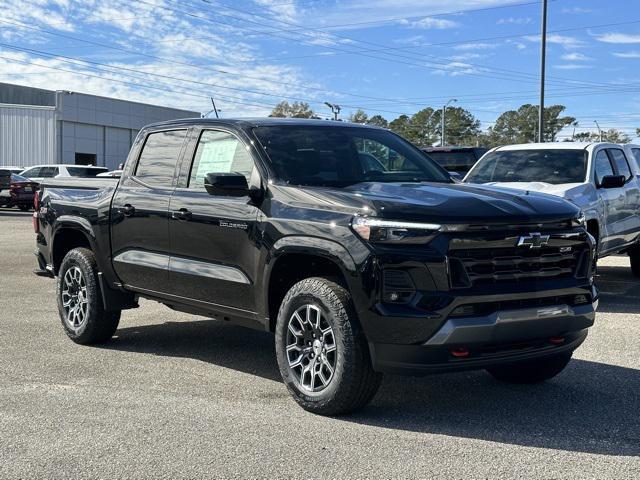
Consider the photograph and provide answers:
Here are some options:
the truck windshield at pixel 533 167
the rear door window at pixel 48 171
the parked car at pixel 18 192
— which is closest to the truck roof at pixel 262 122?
the truck windshield at pixel 533 167

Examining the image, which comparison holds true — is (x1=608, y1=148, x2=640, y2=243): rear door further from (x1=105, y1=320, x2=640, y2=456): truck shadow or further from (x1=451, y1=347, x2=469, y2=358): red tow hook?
(x1=451, y1=347, x2=469, y2=358): red tow hook

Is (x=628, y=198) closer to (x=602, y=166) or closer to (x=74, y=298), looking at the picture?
(x=602, y=166)

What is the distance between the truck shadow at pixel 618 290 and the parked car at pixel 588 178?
553 millimetres

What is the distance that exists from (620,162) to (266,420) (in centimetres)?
819

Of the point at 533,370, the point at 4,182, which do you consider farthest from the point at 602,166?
the point at 4,182

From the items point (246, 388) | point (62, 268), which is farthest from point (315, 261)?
point (62, 268)

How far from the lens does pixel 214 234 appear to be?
19.5ft

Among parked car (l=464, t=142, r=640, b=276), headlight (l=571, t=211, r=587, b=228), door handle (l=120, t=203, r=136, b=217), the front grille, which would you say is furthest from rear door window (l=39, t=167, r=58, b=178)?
the front grille

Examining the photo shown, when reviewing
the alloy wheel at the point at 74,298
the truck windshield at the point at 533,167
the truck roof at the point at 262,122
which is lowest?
the alloy wheel at the point at 74,298

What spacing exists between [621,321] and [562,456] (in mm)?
4619

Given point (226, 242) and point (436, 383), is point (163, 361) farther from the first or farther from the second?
point (436, 383)

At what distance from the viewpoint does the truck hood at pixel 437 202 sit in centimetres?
481

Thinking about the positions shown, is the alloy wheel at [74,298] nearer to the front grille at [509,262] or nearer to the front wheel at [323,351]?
the front wheel at [323,351]

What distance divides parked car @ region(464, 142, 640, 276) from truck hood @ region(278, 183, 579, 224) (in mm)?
4437
